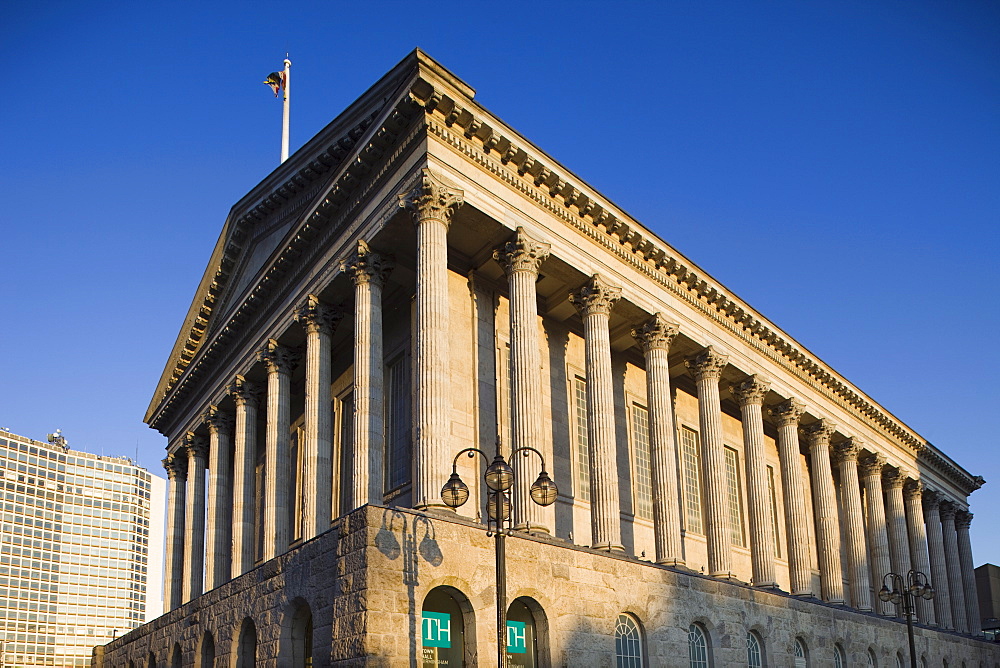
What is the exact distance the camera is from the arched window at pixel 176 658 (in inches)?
1180

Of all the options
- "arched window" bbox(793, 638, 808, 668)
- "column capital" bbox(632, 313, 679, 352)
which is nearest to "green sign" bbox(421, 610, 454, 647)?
"column capital" bbox(632, 313, 679, 352)

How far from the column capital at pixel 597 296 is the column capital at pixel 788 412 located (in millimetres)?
14319

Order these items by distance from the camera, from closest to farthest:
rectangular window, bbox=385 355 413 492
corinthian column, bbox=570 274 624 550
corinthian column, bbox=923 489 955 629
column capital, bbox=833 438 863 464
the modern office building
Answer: corinthian column, bbox=570 274 624 550 → rectangular window, bbox=385 355 413 492 → column capital, bbox=833 438 863 464 → corinthian column, bbox=923 489 955 629 → the modern office building

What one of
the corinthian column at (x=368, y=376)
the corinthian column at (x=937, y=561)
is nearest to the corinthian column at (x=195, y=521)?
the corinthian column at (x=368, y=376)

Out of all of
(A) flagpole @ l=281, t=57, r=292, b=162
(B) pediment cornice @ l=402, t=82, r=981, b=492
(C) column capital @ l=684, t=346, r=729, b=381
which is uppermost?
(A) flagpole @ l=281, t=57, r=292, b=162

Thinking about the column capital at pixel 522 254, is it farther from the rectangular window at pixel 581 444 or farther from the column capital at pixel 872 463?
the column capital at pixel 872 463

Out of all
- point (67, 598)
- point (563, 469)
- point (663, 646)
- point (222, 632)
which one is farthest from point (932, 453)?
point (67, 598)

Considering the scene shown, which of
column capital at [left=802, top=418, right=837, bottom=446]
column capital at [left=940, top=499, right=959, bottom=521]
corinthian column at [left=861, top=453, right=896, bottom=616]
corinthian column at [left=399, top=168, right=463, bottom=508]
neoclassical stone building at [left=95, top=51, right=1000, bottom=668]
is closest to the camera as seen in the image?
neoclassical stone building at [left=95, top=51, right=1000, bottom=668]

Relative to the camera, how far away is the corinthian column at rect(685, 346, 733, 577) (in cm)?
3341

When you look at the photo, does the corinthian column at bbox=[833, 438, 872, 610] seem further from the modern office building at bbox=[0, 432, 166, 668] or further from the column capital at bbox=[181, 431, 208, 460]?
the modern office building at bbox=[0, 432, 166, 668]

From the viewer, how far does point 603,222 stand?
1240 inches

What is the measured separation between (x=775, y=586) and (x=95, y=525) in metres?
107

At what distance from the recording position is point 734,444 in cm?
4334

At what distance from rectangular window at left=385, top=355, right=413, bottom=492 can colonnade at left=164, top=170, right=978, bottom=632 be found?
4.60ft
